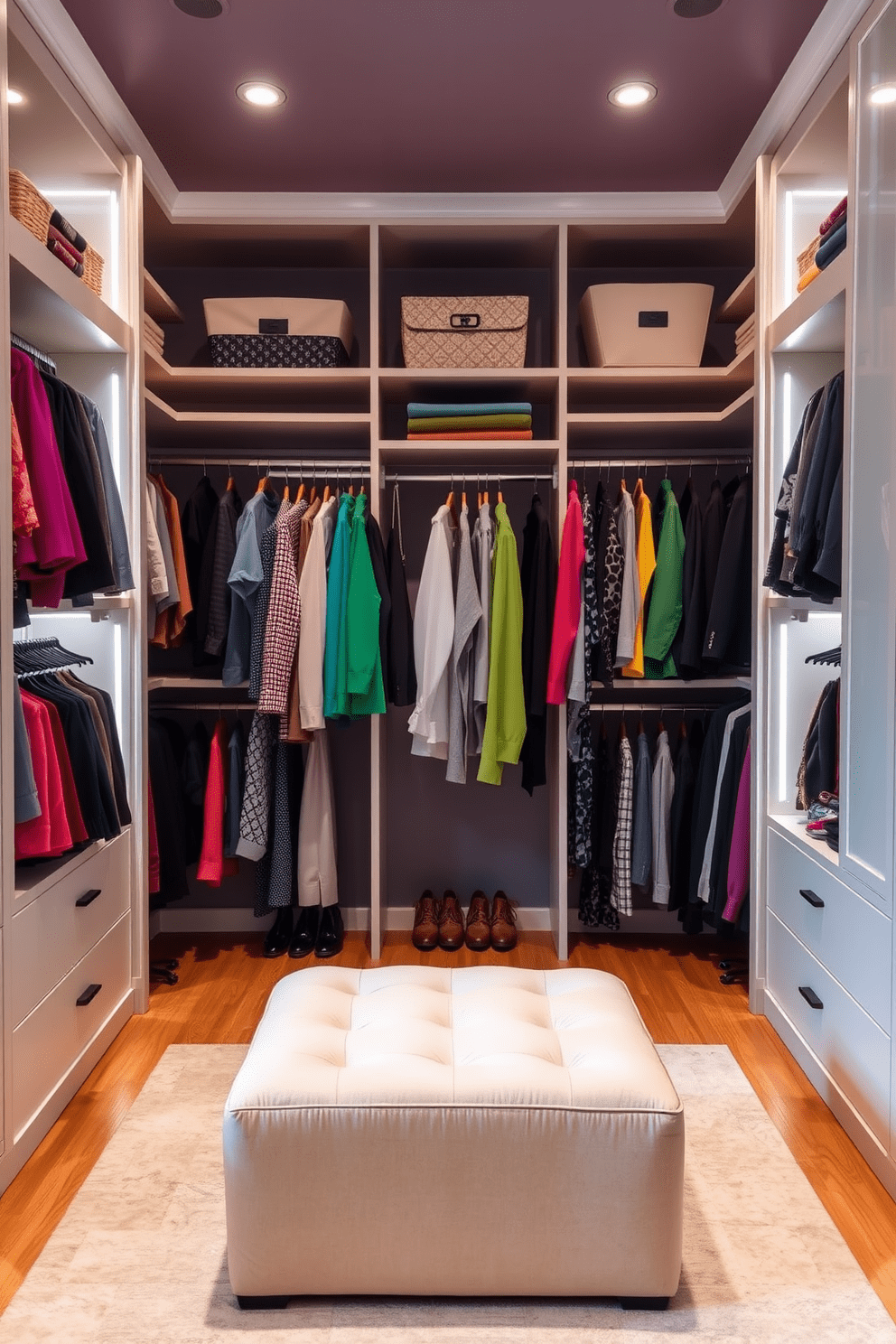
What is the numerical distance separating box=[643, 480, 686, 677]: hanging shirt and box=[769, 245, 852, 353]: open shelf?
2.30 feet

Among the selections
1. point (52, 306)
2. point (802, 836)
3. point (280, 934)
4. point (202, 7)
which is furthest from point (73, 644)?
point (802, 836)

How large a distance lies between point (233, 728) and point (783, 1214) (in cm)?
252

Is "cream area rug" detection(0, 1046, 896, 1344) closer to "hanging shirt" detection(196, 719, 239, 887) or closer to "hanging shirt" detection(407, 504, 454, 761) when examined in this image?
"hanging shirt" detection(196, 719, 239, 887)

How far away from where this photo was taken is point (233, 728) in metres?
3.83

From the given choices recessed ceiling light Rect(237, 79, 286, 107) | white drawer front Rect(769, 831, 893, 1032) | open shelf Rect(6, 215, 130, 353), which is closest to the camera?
white drawer front Rect(769, 831, 893, 1032)

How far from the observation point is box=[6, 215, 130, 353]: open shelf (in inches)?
88.2

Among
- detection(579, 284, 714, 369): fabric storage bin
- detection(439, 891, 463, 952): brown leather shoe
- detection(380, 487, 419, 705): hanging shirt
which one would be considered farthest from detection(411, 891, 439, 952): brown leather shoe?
detection(579, 284, 714, 369): fabric storage bin

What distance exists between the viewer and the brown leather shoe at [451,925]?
12.1 ft

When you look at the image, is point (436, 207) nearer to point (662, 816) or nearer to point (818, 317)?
point (818, 317)

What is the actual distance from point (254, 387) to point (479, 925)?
7.02 feet

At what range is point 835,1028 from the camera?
2418 mm

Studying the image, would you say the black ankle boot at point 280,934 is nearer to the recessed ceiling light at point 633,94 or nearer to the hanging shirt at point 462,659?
the hanging shirt at point 462,659

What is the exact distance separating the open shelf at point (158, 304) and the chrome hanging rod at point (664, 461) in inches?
59.9

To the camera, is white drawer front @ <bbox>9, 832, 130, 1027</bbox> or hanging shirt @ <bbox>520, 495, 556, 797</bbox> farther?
hanging shirt @ <bbox>520, 495, 556, 797</bbox>
